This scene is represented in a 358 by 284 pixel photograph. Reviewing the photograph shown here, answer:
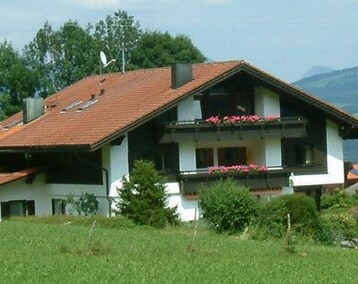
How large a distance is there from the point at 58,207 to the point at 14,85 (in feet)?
102

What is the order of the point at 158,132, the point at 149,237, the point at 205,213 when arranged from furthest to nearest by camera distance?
the point at 158,132 → the point at 205,213 → the point at 149,237

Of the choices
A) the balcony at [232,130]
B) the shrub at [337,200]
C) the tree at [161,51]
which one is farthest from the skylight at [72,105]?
the tree at [161,51]

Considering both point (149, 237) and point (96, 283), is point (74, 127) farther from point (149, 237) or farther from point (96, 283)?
point (96, 283)

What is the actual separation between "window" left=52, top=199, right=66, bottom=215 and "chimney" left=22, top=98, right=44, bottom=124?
643 centimetres

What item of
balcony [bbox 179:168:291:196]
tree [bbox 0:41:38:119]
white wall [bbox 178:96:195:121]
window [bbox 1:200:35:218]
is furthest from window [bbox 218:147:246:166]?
tree [bbox 0:41:38:119]

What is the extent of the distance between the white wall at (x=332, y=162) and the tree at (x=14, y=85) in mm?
30686

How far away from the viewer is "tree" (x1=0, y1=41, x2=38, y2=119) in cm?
7725

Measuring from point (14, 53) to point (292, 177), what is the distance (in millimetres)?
37256

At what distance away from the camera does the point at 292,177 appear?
51000 mm

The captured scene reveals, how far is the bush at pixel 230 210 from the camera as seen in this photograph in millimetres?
38562

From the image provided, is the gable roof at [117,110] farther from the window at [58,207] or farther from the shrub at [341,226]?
the shrub at [341,226]

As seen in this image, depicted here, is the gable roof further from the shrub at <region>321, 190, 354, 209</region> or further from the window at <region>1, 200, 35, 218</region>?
the shrub at <region>321, 190, 354, 209</region>

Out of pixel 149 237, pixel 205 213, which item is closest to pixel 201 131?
pixel 205 213

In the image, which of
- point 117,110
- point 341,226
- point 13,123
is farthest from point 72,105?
point 341,226
